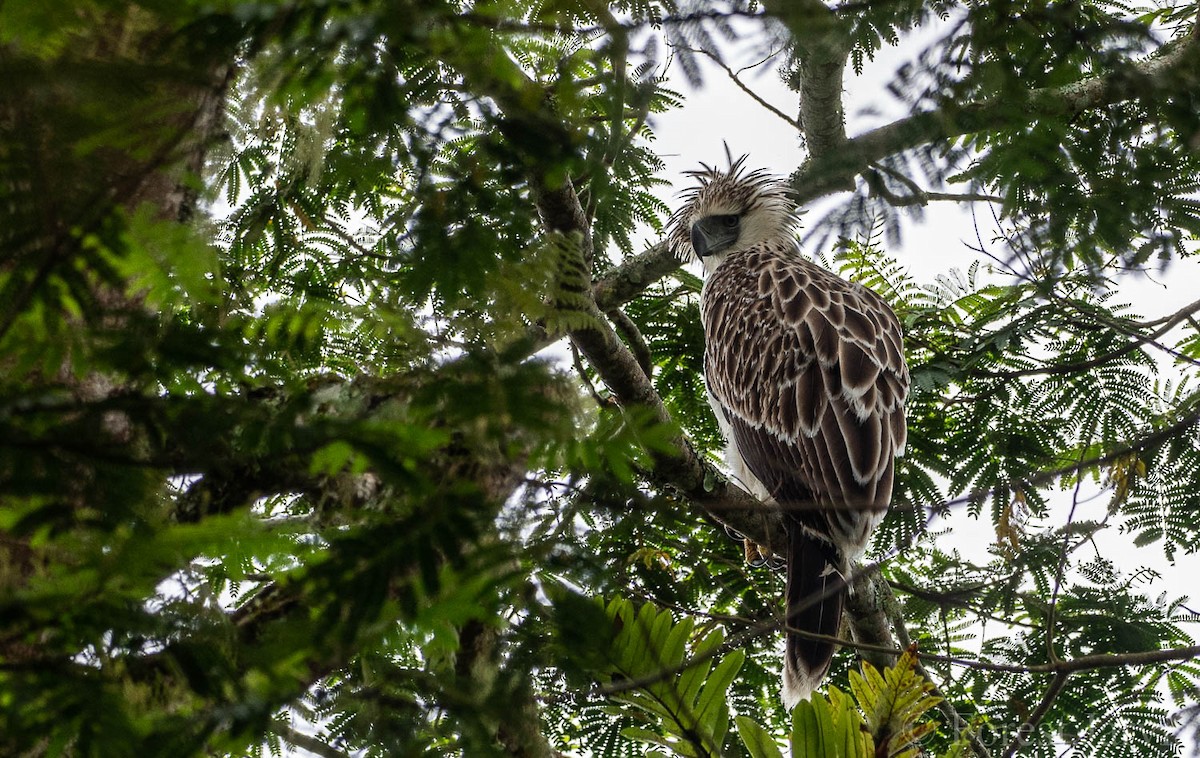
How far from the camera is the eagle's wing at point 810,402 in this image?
14.3 feet

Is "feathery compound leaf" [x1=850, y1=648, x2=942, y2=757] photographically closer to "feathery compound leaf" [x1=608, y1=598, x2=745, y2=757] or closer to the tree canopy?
the tree canopy

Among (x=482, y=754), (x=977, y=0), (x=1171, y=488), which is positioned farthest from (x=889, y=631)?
(x=482, y=754)

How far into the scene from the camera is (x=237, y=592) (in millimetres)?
3924

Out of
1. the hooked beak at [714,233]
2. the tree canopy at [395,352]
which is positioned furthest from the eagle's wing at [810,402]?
the tree canopy at [395,352]

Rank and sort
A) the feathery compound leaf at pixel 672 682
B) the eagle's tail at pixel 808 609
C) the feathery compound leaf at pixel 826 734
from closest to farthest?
the feathery compound leaf at pixel 672 682, the feathery compound leaf at pixel 826 734, the eagle's tail at pixel 808 609

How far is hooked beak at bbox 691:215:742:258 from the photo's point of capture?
20.1 ft

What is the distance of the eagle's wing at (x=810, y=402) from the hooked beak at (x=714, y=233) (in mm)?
467

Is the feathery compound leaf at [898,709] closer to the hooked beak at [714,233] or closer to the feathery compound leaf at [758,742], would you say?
the feathery compound leaf at [758,742]

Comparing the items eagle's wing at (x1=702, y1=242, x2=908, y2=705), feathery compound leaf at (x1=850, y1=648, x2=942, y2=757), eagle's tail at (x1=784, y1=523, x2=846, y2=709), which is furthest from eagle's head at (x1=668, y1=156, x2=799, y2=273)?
feathery compound leaf at (x1=850, y1=648, x2=942, y2=757)

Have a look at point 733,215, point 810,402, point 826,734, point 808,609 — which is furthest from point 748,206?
point 826,734

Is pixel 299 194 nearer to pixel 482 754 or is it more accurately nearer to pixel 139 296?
pixel 139 296

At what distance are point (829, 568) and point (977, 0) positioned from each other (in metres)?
2.69

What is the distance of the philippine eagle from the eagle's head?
23 cm

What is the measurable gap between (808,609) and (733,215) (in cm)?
304
